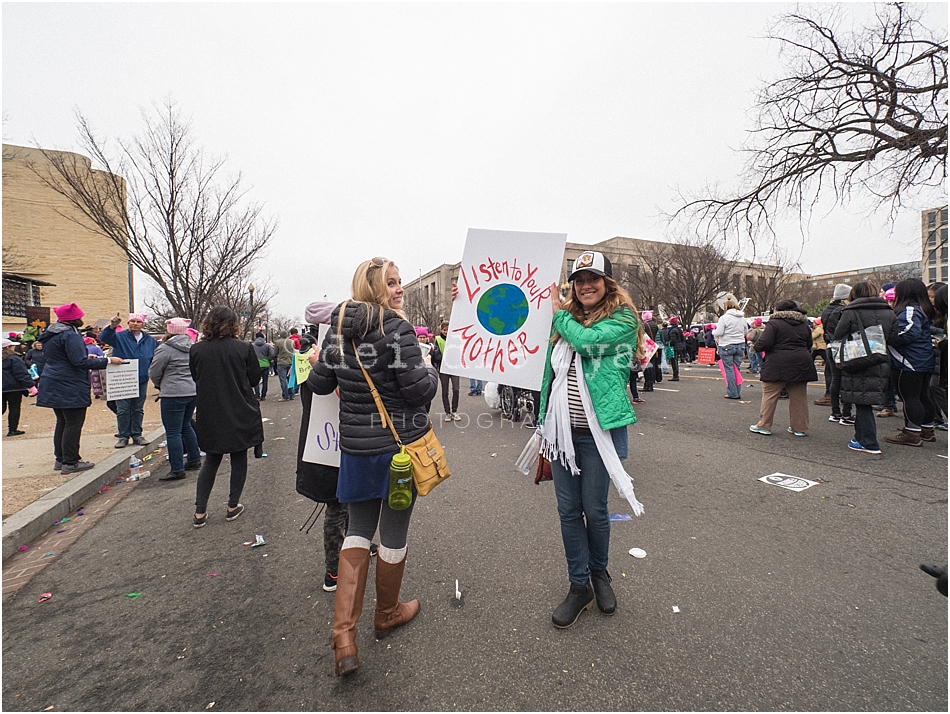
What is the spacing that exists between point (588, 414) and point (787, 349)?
17.8 feet

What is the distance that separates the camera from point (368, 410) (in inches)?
90.0

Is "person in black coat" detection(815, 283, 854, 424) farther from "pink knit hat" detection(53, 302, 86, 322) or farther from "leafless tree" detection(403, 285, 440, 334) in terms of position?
"leafless tree" detection(403, 285, 440, 334)

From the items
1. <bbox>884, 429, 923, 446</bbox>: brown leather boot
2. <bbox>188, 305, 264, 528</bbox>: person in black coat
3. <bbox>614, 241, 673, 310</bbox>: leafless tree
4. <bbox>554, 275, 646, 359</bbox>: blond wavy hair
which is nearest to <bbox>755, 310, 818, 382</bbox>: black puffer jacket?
<bbox>884, 429, 923, 446</bbox>: brown leather boot

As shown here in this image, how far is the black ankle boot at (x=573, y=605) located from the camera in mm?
2461

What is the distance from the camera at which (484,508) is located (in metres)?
4.20

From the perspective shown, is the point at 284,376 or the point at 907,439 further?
the point at 284,376

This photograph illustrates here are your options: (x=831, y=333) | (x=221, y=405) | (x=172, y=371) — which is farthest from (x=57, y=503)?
(x=831, y=333)

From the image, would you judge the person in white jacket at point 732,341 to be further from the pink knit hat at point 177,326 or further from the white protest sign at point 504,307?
the pink knit hat at point 177,326

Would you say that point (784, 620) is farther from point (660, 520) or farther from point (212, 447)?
point (212, 447)

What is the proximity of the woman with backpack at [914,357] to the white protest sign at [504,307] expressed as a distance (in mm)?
5550

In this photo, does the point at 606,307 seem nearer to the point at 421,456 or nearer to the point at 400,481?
the point at 421,456

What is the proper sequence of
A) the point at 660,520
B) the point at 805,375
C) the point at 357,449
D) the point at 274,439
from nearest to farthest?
the point at 357,449 → the point at 660,520 → the point at 805,375 → the point at 274,439

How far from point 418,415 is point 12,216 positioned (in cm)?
3803

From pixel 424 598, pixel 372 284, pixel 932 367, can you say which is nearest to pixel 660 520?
pixel 424 598
